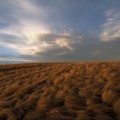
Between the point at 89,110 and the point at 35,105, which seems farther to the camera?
the point at 35,105

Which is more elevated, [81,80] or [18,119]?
[81,80]

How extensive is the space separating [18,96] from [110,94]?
15.0 feet

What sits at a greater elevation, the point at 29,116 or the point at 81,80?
the point at 81,80

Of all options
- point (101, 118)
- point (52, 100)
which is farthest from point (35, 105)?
point (101, 118)

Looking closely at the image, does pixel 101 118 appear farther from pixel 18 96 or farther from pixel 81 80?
pixel 81 80

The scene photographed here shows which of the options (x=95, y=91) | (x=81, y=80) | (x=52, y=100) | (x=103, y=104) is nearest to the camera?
(x=103, y=104)

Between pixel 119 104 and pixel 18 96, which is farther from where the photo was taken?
pixel 18 96

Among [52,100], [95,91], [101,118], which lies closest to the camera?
[101,118]

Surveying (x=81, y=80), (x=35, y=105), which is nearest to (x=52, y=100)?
(x=35, y=105)

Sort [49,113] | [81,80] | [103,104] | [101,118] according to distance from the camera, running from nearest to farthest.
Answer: [101,118], [49,113], [103,104], [81,80]

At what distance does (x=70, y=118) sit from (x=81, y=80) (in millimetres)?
6607

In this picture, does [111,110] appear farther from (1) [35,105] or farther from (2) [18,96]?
(2) [18,96]

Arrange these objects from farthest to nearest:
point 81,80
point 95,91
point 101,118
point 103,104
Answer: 1. point 81,80
2. point 95,91
3. point 103,104
4. point 101,118

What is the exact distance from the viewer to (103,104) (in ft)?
30.4
